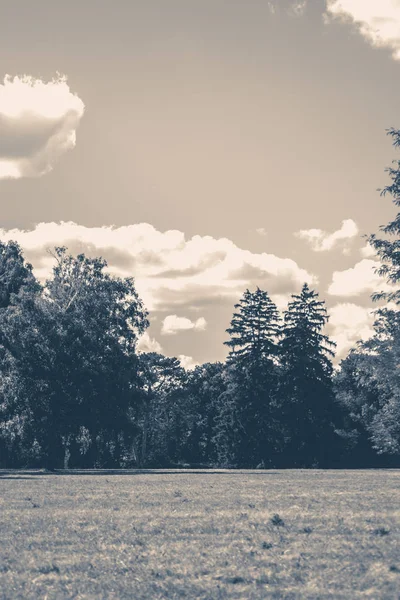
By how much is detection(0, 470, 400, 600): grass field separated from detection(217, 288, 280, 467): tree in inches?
2240

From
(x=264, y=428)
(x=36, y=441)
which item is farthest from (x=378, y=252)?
(x=264, y=428)

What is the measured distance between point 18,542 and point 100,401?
139 feet

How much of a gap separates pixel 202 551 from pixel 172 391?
94.7 m

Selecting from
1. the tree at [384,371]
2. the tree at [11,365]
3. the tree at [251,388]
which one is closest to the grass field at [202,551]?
the tree at [384,371]

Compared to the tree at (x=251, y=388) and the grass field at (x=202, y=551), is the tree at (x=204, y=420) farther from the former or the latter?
the grass field at (x=202, y=551)

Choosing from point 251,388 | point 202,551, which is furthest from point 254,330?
point 202,551

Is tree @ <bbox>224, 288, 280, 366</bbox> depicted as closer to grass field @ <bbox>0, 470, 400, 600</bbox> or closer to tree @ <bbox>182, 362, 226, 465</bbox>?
tree @ <bbox>182, 362, 226, 465</bbox>

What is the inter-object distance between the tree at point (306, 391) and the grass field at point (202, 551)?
191 ft

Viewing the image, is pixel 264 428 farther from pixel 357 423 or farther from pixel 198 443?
pixel 198 443

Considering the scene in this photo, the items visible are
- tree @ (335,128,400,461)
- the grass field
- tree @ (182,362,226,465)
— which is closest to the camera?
the grass field

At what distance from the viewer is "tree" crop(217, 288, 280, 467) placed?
7494 cm


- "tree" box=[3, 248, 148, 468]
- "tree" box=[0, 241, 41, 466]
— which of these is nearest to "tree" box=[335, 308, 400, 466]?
"tree" box=[3, 248, 148, 468]

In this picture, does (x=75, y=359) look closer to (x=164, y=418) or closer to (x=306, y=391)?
(x=306, y=391)

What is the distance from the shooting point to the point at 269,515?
15.8 metres
